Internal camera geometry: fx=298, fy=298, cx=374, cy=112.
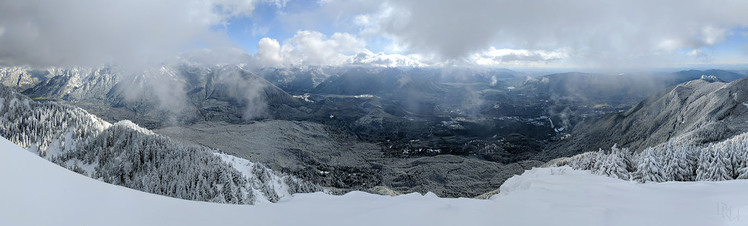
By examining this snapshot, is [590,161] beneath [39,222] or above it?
beneath

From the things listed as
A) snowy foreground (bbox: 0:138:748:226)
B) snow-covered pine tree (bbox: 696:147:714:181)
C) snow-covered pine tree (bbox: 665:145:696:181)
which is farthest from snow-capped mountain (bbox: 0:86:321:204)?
snow-covered pine tree (bbox: 696:147:714:181)

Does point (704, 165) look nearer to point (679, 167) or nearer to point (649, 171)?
point (679, 167)

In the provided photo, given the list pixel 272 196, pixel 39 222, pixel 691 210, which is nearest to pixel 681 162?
pixel 691 210

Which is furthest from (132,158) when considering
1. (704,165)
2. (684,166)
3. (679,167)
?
(704,165)

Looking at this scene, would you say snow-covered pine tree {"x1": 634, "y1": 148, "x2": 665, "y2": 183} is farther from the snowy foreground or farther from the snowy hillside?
the snowy foreground

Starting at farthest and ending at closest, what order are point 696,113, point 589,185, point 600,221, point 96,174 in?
point 696,113 < point 96,174 < point 589,185 < point 600,221

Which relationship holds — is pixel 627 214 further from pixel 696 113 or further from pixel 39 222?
pixel 696 113
